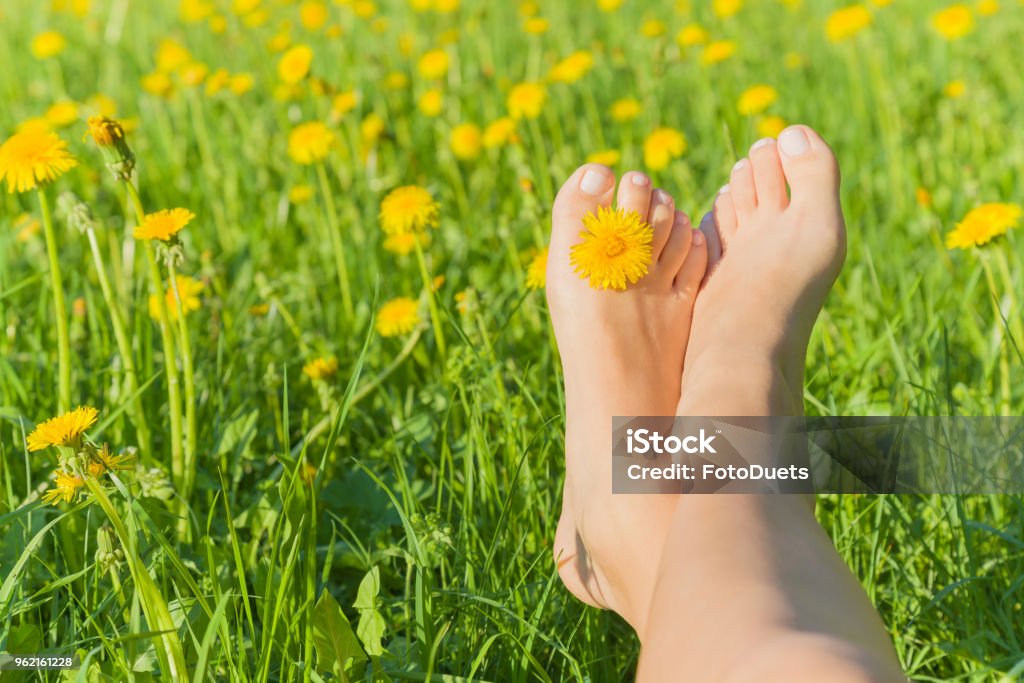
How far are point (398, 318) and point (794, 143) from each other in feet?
1.93

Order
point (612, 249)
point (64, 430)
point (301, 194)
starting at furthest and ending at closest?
point (301, 194) < point (612, 249) < point (64, 430)

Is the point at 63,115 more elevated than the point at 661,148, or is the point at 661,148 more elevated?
the point at 63,115

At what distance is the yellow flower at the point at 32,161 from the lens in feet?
3.27

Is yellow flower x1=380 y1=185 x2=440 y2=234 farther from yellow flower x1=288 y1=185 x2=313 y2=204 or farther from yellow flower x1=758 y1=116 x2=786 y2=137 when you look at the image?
yellow flower x1=758 y1=116 x2=786 y2=137

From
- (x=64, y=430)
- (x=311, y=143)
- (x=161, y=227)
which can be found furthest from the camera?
(x=311, y=143)

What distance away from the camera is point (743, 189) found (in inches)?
53.7

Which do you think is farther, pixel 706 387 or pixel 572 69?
pixel 572 69

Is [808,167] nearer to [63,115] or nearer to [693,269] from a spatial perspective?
[693,269]

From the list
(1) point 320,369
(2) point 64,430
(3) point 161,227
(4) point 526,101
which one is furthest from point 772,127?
(2) point 64,430

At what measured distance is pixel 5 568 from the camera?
0.93m

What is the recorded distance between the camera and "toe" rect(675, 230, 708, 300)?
126cm

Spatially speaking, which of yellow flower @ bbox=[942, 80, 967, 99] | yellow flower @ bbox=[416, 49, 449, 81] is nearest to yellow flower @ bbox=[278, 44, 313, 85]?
yellow flower @ bbox=[416, 49, 449, 81]

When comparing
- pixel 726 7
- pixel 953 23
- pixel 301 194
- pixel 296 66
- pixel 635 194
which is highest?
pixel 726 7

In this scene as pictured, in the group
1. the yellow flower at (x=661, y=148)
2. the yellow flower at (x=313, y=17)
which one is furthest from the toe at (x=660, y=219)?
the yellow flower at (x=313, y=17)
